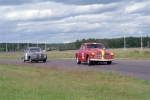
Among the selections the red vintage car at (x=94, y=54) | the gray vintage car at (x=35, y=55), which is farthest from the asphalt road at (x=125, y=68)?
the gray vintage car at (x=35, y=55)

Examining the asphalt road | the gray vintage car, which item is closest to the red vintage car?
the asphalt road

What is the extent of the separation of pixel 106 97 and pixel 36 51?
89.9 feet

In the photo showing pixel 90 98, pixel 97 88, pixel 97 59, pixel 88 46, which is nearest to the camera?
pixel 90 98

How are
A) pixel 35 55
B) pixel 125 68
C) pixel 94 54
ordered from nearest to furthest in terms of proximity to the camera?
1. pixel 125 68
2. pixel 94 54
3. pixel 35 55

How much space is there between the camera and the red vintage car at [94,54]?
2841 centimetres

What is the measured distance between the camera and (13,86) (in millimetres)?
13656

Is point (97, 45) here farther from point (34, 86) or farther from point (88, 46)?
point (34, 86)

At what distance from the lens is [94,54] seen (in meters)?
28.4

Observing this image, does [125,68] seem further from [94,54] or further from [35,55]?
[35,55]

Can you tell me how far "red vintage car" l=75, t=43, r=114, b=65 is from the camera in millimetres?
28406

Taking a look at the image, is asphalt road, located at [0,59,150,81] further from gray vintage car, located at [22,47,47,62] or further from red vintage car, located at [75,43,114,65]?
gray vintage car, located at [22,47,47,62]

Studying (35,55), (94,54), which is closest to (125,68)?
(94,54)

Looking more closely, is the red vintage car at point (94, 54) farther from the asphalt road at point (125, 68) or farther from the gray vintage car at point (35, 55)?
the gray vintage car at point (35, 55)

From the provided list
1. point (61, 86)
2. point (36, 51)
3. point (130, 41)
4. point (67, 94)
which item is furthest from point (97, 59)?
point (130, 41)
